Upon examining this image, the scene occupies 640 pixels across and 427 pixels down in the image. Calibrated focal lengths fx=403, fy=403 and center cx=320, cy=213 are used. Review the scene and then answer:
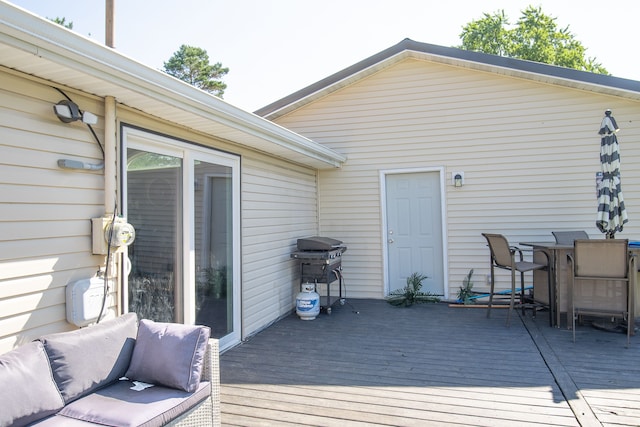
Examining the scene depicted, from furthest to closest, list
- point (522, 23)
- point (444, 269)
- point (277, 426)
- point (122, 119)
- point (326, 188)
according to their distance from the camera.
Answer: point (522, 23), point (326, 188), point (444, 269), point (122, 119), point (277, 426)

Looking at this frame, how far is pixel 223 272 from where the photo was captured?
4.09 meters

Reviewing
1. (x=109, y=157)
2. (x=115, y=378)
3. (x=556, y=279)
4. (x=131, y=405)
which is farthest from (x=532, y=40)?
(x=131, y=405)

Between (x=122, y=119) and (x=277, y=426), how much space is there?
7.62ft

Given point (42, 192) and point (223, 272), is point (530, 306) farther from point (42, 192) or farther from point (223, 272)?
point (42, 192)

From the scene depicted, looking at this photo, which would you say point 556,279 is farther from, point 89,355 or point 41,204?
point 41,204

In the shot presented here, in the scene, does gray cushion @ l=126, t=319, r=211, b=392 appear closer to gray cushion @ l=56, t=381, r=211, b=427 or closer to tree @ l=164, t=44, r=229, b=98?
gray cushion @ l=56, t=381, r=211, b=427

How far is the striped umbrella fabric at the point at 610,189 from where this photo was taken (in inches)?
175

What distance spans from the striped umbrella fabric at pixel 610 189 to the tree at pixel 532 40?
17303 millimetres

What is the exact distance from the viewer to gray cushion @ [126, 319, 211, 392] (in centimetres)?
215

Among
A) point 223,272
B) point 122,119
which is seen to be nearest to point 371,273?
point 223,272

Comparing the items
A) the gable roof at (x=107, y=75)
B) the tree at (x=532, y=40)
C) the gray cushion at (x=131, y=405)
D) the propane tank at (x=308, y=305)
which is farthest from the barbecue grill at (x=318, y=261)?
the tree at (x=532, y=40)

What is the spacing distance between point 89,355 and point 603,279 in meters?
4.48

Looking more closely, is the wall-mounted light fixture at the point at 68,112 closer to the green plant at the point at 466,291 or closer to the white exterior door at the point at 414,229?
the white exterior door at the point at 414,229

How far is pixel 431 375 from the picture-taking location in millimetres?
3289
